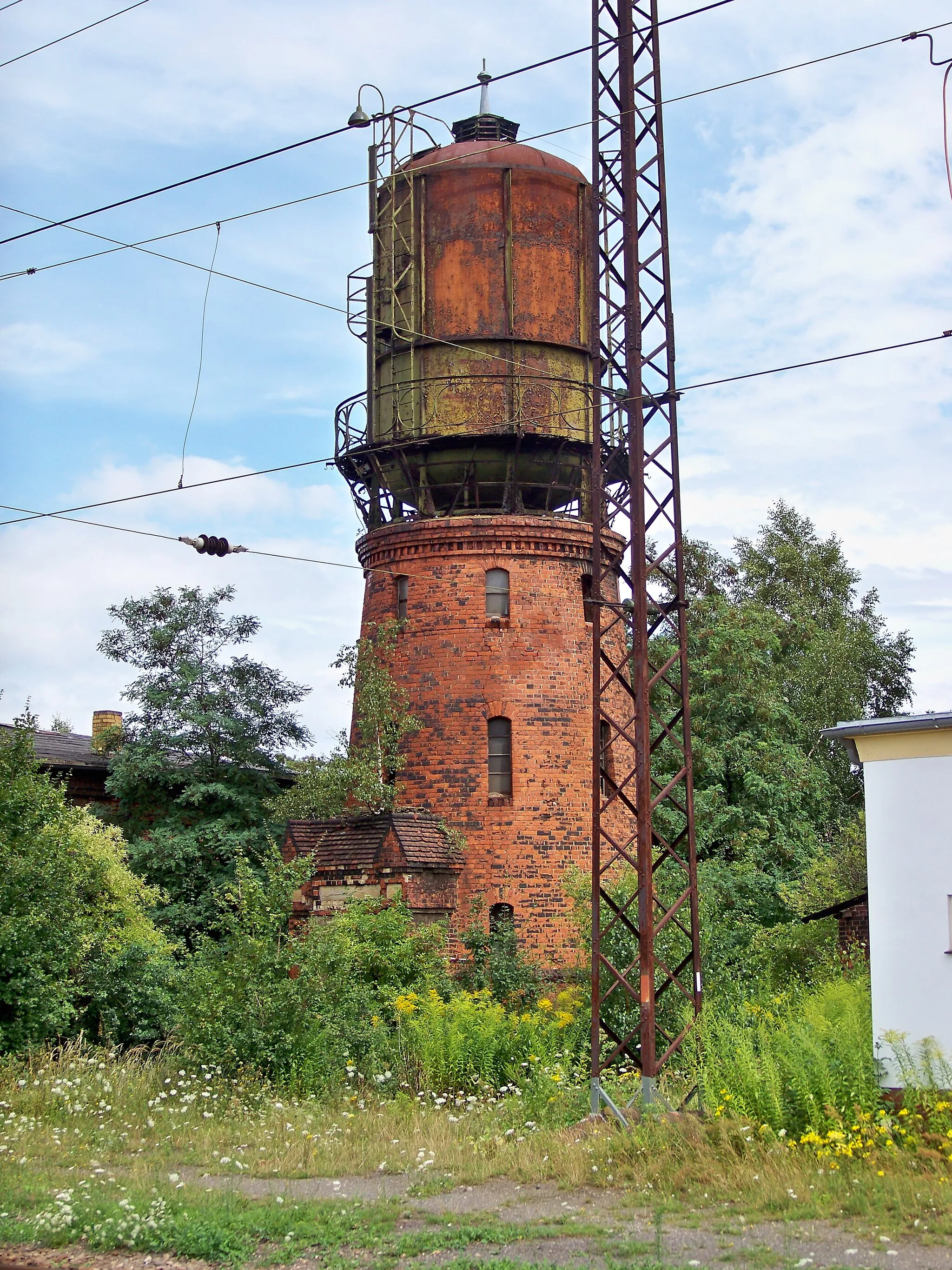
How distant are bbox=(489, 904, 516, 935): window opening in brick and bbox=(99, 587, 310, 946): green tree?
673 centimetres

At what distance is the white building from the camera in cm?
1214

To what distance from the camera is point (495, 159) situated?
23984 millimetres

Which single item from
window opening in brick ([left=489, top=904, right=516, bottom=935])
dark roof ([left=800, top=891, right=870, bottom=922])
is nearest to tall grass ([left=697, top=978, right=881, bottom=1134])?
dark roof ([left=800, top=891, right=870, bottom=922])

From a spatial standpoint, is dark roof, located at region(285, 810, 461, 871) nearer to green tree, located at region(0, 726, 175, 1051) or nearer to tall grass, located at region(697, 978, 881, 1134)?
green tree, located at region(0, 726, 175, 1051)

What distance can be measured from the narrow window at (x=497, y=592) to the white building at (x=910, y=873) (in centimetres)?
1059

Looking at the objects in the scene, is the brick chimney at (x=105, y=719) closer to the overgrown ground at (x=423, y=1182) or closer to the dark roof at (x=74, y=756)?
the dark roof at (x=74, y=756)

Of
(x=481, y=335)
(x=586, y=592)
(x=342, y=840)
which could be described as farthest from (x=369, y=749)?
(x=481, y=335)

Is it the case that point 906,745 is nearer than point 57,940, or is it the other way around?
point 906,745

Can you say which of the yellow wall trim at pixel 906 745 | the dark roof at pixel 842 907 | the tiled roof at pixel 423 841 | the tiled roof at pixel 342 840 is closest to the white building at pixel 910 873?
the yellow wall trim at pixel 906 745

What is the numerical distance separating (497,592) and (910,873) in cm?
1150

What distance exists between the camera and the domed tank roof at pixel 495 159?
23844 mm

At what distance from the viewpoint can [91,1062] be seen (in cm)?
1703

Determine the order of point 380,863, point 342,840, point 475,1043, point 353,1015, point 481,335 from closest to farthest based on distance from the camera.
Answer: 1. point 475,1043
2. point 353,1015
3. point 380,863
4. point 342,840
5. point 481,335

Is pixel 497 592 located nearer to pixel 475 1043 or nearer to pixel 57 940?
pixel 475 1043
